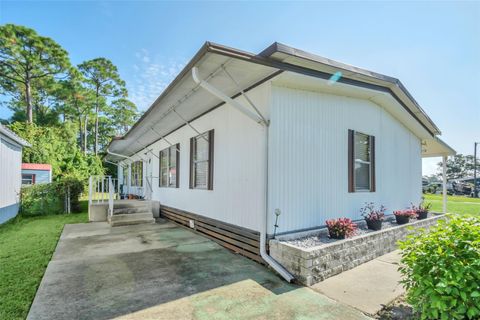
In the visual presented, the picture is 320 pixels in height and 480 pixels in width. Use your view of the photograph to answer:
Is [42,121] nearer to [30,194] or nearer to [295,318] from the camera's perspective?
[30,194]

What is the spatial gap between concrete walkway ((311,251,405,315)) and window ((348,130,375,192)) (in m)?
1.86

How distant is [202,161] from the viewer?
665 centimetres

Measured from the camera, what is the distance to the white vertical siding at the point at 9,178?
8195mm

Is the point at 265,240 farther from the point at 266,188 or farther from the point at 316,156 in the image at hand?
the point at 316,156

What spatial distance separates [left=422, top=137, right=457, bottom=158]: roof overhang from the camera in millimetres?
8492

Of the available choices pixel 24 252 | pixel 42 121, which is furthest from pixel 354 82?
pixel 42 121

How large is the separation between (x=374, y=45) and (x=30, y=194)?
1255cm

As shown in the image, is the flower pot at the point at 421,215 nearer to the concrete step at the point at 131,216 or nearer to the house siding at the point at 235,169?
the house siding at the point at 235,169

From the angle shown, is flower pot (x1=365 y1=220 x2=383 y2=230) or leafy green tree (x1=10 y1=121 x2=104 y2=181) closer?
flower pot (x1=365 y1=220 x2=383 y2=230)

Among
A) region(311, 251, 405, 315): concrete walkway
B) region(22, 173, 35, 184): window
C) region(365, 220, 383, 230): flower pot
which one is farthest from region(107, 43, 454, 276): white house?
region(22, 173, 35, 184): window

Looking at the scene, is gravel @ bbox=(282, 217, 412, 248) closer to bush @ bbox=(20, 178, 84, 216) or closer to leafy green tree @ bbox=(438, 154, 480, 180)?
bush @ bbox=(20, 178, 84, 216)

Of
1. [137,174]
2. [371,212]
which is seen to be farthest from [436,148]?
[137,174]

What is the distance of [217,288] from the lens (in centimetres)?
326

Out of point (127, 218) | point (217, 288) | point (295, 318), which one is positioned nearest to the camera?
point (295, 318)
